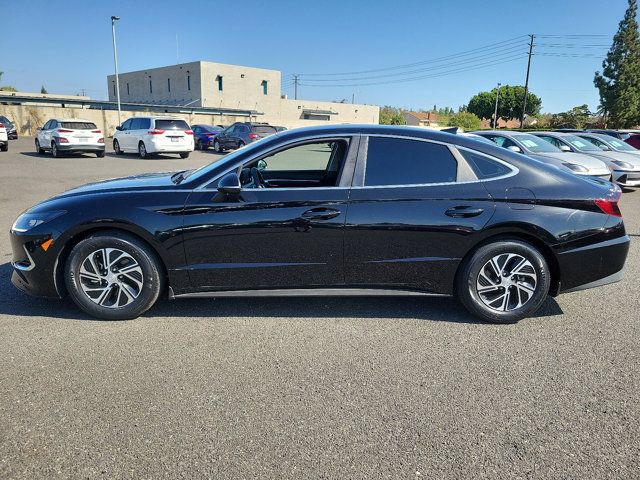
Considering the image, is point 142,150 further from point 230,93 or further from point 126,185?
point 230,93

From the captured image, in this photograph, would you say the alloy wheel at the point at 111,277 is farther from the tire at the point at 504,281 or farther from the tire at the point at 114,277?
the tire at the point at 504,281

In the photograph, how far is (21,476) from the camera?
2.19 metres

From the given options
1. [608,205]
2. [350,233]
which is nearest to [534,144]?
[608,205]

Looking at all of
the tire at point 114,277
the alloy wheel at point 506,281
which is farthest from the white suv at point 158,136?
the alloy wheel at point 506,281

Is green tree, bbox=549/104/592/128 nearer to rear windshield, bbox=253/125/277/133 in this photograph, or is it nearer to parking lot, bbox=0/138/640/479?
rear windshield, bbox=253/125/277/133

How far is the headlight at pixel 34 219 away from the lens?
12.5 feet

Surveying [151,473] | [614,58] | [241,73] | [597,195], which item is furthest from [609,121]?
[151,473]

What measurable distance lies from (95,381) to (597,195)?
4.07 m

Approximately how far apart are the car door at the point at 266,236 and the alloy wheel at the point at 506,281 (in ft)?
3.99

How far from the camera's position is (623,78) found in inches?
2067

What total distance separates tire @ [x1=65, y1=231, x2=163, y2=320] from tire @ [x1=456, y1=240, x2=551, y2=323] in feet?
8.39

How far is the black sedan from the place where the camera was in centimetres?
376

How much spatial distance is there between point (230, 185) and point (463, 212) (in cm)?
187

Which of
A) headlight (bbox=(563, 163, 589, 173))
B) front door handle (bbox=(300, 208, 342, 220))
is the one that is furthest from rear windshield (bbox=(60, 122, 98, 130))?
front door handle (bbox=(300, 208, 342, 220))
